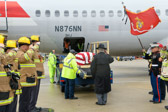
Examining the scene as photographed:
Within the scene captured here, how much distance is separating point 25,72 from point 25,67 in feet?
0.38

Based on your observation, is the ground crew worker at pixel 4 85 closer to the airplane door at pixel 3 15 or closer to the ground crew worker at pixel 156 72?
the ground crew worker at pixel 156 72

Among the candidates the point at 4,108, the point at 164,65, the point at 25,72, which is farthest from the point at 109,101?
the point at 4,108

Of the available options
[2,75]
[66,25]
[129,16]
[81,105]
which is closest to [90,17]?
[66,25]

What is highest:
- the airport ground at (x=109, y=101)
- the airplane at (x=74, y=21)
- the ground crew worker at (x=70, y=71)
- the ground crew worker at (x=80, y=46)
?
the airplane at (x=74, y=21)

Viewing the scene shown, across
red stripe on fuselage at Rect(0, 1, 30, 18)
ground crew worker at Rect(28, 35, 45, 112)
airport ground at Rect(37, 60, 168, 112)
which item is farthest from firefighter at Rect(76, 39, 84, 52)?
ground crew worker at Rect(28, 35, 45, 112)

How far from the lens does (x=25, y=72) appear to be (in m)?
4.98

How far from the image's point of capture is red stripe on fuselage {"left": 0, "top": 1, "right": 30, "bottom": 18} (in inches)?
407

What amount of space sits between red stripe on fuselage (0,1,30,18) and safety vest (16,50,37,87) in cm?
616

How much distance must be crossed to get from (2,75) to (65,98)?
415cm

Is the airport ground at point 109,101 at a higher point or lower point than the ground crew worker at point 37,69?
lower

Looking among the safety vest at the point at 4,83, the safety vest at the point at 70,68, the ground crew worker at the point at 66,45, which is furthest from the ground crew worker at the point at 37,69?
the ground crew worker at the point at 66,45

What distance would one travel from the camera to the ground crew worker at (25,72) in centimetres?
482

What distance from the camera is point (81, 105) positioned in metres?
6.51

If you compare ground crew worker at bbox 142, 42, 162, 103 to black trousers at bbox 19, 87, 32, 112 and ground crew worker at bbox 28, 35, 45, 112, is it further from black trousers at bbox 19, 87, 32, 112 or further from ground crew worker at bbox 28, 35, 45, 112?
black trousers at bbox 19, 87, 32, 112
